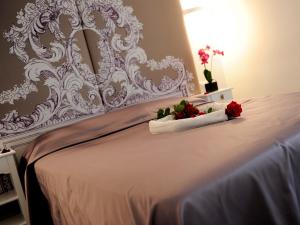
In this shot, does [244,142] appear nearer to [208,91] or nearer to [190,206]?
[190,206]

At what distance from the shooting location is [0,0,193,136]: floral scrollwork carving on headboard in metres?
2.45

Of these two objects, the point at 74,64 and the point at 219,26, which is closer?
the point at 74,64

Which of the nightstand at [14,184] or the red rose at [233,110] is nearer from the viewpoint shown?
the red rose at [233,110]

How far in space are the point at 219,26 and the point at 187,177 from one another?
114 inches

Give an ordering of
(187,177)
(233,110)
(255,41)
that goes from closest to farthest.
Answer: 1. (187,177)
2. (233,110)
3. (255,41)

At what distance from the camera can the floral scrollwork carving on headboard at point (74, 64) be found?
96.5 inches

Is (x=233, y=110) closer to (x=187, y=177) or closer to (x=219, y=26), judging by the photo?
(x=187, y=177)

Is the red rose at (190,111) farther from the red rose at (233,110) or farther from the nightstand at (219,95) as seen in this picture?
the nightstand at (219,95)

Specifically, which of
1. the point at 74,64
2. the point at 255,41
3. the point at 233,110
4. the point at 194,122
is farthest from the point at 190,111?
the point at 255,41

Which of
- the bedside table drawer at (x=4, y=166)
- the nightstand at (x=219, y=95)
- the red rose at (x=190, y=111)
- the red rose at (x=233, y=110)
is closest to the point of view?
the red rose at (x=233, y=110)

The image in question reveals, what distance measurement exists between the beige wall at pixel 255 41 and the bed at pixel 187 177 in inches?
57.1

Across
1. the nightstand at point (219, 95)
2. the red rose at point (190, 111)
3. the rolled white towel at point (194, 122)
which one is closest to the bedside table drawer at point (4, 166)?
the rolled white towel at point (194, 122)

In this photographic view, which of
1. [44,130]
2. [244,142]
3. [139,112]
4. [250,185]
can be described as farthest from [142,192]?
[44,130]

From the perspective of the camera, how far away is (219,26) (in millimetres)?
3656
